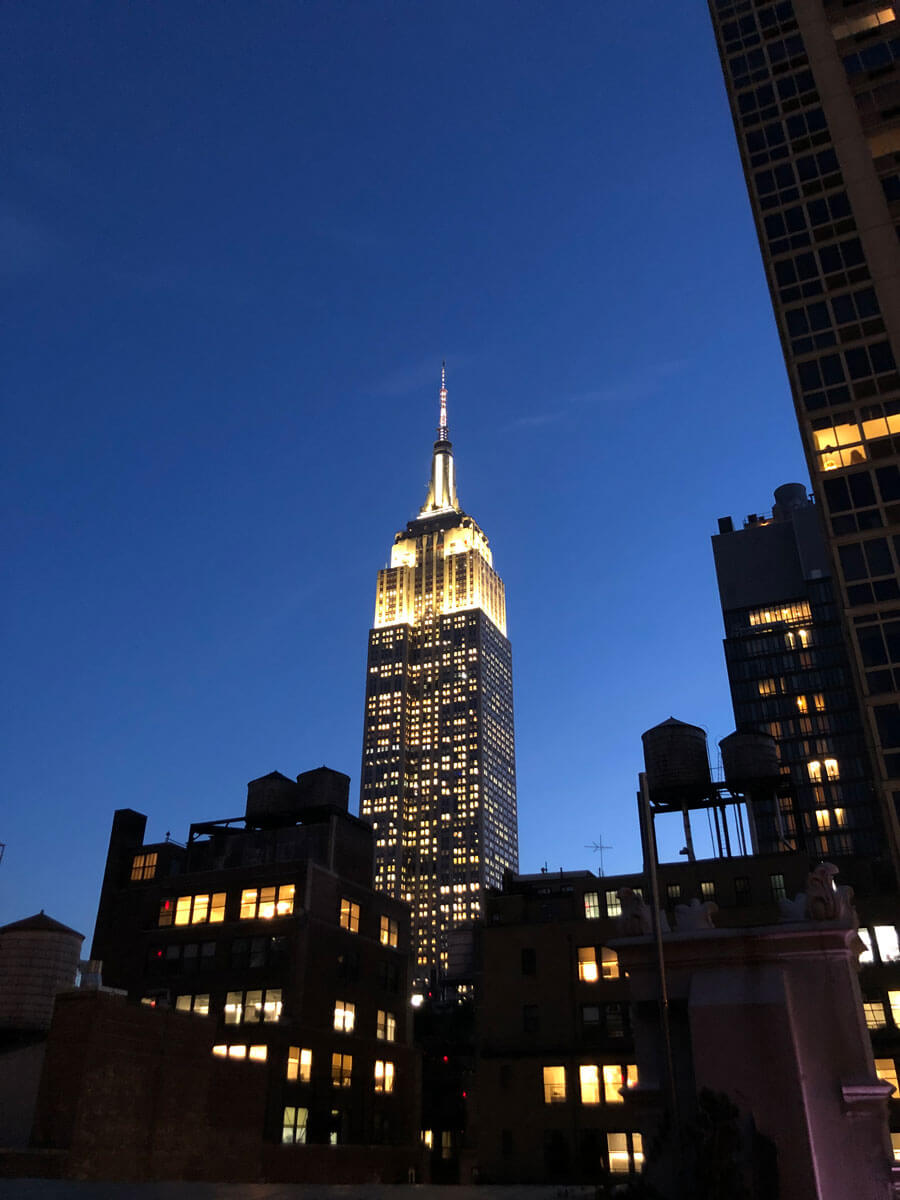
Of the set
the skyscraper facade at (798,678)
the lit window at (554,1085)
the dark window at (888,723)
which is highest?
the skyscraper facade at (798,678)

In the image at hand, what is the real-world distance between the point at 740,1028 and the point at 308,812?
67369 mm

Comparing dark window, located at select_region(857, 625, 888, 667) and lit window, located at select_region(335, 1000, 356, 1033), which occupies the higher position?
dark window, located at select_region(857, 625, 888, 667)

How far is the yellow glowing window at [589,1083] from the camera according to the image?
2393 inches

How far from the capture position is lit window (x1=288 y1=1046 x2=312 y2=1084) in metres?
57.0

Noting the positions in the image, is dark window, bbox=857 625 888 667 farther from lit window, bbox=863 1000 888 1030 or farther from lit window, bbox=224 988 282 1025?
lit window, bbox=224 988 282 1025

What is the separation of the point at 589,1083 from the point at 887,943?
20.7 m

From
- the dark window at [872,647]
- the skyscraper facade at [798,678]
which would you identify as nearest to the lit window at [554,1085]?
the dark window at [872,647]

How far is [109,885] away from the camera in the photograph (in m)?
71.8

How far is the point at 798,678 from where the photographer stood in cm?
14988

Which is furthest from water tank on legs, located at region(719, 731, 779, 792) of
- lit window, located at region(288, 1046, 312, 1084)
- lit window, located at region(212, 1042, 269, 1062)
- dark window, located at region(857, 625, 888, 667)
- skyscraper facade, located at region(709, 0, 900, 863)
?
lit window, located at region(212, 1042, 269, 1062)

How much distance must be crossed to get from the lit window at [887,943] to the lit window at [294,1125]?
3660 centimetres

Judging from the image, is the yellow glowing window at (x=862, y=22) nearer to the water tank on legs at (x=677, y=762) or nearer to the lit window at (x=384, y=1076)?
the water tank on legs at (x=677, y=762)

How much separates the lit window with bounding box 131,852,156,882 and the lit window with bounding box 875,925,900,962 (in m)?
50.5

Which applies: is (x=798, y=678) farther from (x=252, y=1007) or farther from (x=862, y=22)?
(x=252, y=1007)
